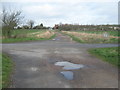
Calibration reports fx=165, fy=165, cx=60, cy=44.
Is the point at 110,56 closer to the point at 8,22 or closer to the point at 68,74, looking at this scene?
the point at 68,74

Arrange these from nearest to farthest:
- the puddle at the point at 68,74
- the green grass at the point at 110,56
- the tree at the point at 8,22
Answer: the puddle at the point at 68,74
the green grass at the point at 110,56
the tree at the point at 8,22

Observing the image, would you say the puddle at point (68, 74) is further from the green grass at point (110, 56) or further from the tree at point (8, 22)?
the tree at point (8, 22)

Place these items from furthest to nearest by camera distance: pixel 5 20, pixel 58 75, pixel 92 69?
pixel 5 20, pixel 92 69, pixel 58 75

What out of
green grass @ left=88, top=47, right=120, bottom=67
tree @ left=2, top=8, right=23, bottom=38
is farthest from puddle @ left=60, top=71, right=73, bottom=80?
tree @ left=2, top=8, right=23, bottom=38

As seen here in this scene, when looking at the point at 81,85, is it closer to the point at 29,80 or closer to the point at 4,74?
the point at 29,80

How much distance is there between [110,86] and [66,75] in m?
2.08

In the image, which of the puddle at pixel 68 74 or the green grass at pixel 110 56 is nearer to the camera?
the puddle at pixel 68 74

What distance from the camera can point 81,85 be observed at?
19.4ft

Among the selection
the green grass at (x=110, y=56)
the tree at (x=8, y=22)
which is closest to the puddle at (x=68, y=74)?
the green grass at (x=110, y=56)

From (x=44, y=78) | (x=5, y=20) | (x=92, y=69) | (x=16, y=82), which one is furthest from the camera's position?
(x=5, y=20)

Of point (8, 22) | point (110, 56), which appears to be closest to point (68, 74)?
point (110, 56)

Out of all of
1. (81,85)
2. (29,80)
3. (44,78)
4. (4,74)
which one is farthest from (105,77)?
(4,74)

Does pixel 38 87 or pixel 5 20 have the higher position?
pixel 5 20

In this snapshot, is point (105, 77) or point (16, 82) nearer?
point (16, 82)
